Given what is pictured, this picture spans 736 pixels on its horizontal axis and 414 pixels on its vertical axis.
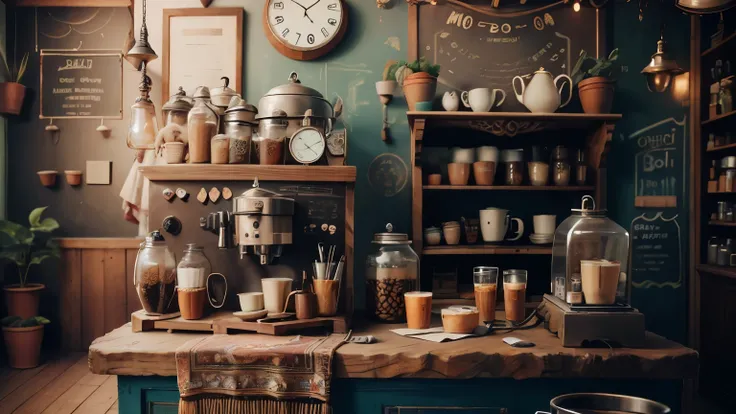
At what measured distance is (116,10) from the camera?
154 inches

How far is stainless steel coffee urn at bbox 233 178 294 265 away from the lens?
7.02 ft

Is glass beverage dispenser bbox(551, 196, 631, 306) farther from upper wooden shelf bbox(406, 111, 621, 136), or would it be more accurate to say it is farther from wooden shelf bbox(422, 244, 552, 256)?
upper wooden shelf bbox(406, 111, 621, 136)

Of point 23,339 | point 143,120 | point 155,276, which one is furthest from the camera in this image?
point 23,339

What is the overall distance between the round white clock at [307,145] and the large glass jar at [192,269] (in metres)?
0.52

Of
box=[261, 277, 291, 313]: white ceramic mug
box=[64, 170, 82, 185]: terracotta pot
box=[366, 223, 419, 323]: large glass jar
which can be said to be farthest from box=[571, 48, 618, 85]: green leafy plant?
box=[64, 170, 82, 185]: terracotta pot

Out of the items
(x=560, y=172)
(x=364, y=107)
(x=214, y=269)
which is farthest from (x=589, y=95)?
(x=214, y=269)

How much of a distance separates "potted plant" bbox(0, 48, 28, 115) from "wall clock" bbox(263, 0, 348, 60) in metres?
1.87

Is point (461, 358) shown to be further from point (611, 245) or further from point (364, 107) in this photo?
point (364, 107)

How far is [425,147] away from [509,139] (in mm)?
462

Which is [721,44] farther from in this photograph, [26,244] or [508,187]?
[26,244]

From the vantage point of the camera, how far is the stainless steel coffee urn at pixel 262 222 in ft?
7.02

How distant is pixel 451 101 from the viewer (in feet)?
9.55

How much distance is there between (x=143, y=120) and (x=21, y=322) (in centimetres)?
177

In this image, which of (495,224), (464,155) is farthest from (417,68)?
(495,224)
